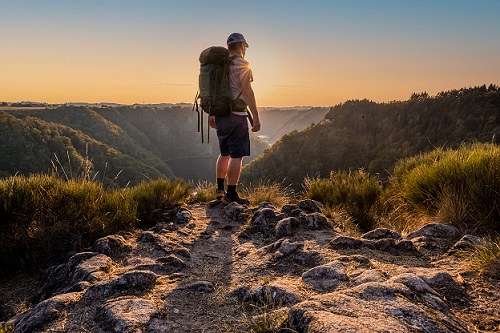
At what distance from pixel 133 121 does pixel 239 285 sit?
157037 mm

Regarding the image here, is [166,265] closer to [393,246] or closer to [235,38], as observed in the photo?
[393,246]

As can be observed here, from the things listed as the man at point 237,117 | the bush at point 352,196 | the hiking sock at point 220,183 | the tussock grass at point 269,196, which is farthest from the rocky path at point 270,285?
the tussock grass at point 269,196

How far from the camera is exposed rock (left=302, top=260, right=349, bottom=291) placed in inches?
88.4

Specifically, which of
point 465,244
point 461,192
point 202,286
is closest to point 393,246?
point 465,244

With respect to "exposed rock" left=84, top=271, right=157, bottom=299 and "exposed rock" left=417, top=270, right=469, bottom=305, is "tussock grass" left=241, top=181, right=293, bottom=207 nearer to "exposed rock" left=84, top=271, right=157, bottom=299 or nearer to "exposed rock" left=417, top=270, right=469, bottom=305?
"exposed rock" left=84, top=271, right=157, bottom=299

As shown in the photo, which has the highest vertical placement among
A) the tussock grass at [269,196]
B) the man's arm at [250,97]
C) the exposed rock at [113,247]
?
the man's arm at [250,97]

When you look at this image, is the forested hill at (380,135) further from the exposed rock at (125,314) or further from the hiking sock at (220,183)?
the exposed rock at (125,314)

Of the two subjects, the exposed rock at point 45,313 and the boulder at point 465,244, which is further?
the boulder at point 465,244

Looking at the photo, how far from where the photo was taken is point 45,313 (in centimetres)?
204

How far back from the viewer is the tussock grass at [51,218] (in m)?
3.36

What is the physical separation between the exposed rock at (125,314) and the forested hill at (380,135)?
135 feet

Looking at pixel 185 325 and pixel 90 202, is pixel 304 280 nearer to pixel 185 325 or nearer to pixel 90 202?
pixel 185 325

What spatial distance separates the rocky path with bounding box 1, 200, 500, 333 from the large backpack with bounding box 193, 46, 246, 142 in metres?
1.78

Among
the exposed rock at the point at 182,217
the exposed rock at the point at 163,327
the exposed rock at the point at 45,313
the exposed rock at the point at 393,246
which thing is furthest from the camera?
the exposed rock at the point at 182,217
